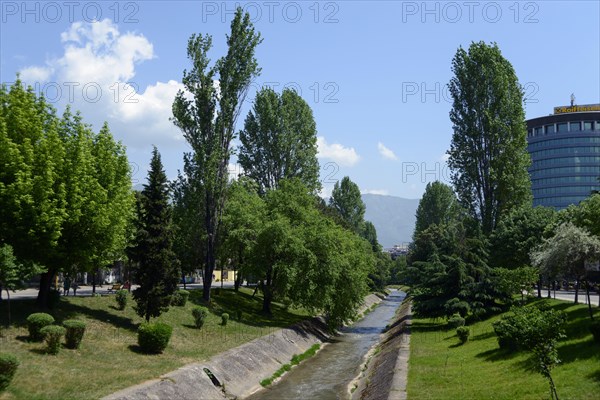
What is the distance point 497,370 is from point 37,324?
2404 cm

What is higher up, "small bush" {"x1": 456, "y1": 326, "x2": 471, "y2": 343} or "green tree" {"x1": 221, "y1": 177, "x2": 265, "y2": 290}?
"green tree" {"x1": 221, "y1": 177, "x2": 265, "y2": 290}

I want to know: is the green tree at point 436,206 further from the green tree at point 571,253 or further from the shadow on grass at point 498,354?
the shadow on grass at point 498,354

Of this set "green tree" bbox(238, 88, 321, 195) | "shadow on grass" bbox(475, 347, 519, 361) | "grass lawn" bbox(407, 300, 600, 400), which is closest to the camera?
"grass lawn" bbox(407, 300, 600, 400)

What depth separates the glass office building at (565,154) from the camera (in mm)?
186738

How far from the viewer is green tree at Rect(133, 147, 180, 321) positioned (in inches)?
1394

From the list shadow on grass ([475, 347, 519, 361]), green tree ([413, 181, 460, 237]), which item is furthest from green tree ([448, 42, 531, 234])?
green tree ([413, 181, 460, 237])

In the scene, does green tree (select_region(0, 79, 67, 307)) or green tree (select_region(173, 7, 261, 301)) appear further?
green tree (select_region(173, 7, 261, 301))

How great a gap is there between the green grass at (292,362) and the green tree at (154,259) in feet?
29.7

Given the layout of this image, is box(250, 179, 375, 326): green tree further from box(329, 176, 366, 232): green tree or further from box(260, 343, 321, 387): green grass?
box(329, 176, 366, 232): green tree

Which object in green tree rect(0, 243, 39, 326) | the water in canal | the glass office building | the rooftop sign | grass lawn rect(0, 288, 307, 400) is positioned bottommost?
the water in canal

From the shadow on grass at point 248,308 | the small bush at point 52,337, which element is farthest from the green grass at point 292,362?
the small bush at point 52,337

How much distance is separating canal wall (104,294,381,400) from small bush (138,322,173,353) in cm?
296

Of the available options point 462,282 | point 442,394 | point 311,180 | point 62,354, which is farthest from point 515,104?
point 62,354

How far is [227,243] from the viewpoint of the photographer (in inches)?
2079
